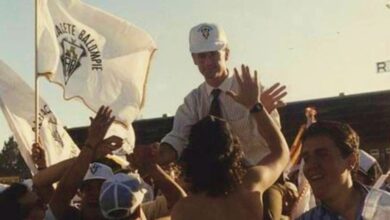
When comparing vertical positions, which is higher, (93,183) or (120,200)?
(120,200)

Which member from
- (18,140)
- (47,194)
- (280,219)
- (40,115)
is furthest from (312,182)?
(40,115)

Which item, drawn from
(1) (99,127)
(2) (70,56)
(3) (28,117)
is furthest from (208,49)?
(2) (70,56)

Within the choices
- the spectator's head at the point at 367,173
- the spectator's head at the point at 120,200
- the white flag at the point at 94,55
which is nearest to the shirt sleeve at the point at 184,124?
the spectator's head at the point at 367,173

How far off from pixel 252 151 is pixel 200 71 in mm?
604

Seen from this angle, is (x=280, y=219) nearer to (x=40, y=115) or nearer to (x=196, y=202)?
(x=196, y=202)

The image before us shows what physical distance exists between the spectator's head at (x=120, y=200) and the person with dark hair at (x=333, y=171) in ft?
2.81

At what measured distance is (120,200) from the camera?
4.55m

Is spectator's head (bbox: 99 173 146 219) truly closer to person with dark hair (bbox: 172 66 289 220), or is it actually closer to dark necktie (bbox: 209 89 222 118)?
person with dark hair (bbox: 172 66 289 220)

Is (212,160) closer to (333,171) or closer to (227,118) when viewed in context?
(333,171)

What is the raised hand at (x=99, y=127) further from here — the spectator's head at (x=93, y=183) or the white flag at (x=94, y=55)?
the white flag at (x=94, y=55)

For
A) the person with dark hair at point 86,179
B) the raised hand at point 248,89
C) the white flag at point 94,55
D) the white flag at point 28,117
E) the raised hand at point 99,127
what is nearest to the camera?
the raised hand at point 248,89

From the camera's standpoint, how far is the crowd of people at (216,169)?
436 centimetres

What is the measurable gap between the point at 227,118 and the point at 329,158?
1.55 m

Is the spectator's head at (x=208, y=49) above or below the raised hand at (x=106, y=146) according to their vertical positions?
above
